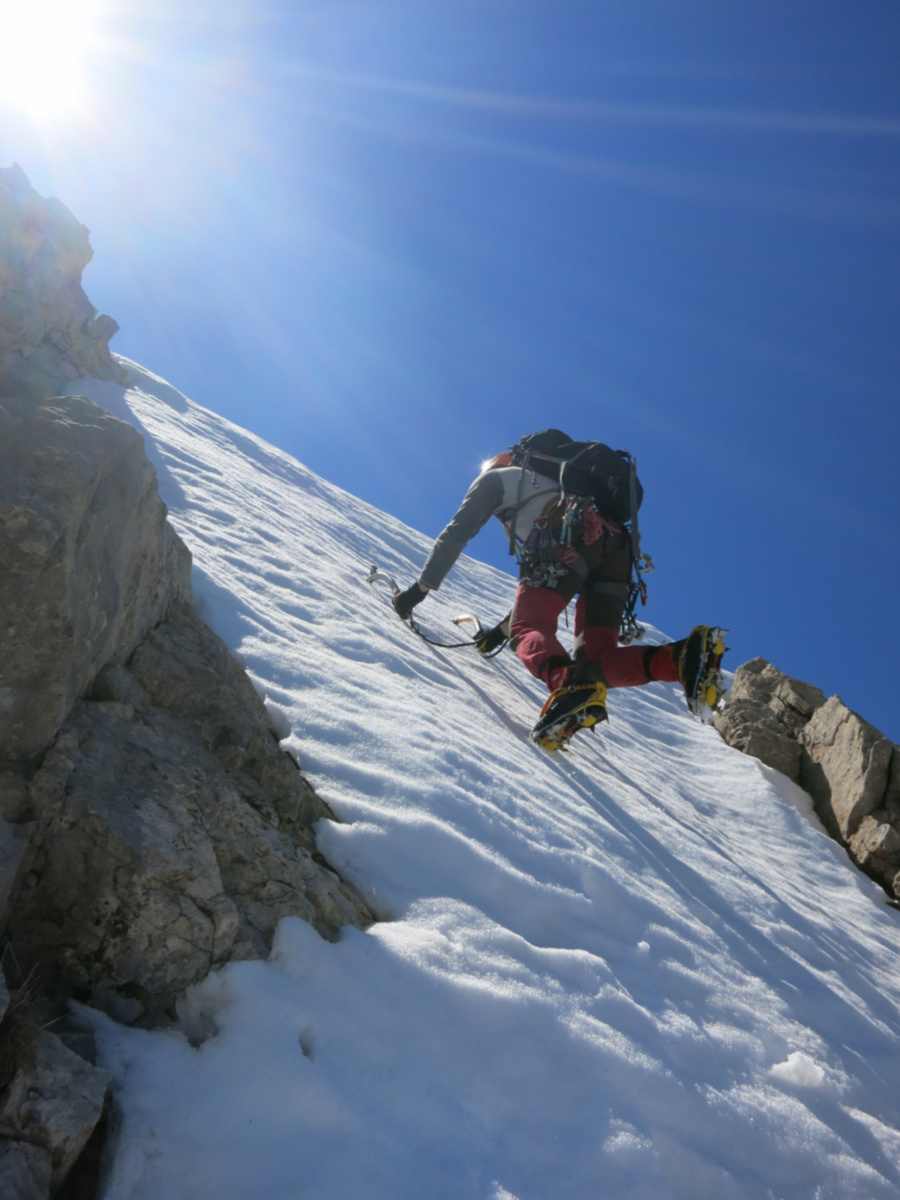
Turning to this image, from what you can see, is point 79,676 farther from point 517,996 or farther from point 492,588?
point 492,588

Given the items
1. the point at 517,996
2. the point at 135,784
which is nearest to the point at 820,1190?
the point at 517,996

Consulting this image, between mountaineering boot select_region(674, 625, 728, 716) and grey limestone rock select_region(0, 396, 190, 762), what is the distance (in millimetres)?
3334

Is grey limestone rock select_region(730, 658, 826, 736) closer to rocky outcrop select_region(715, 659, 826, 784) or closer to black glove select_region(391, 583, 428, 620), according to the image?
rocky outcrop select_region(715, 659, 826, 784)

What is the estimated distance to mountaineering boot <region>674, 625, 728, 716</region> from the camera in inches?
173

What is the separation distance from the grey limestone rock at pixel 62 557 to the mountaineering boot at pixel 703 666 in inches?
131

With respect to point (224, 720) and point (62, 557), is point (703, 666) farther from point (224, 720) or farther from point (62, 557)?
point (62, 557)

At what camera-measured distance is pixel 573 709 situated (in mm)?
4250

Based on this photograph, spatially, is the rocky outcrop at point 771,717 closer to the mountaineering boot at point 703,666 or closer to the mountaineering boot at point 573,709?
the mountaineering boot at point 703,666

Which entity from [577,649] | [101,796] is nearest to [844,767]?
[577,649]

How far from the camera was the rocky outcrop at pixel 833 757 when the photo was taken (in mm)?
6844

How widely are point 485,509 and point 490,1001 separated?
4036 millimetres

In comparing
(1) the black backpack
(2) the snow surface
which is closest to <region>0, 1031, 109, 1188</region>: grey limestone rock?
(2) the snow surface

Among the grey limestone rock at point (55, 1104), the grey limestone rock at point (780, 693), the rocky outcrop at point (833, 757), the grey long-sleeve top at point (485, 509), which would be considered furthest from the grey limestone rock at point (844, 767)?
the grey limestone rock at point (55, 1104)

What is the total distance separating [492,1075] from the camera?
1.87 metres
